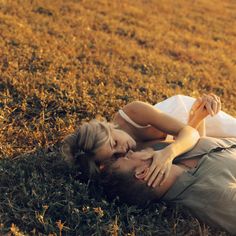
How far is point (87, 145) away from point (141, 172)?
54 centimetres

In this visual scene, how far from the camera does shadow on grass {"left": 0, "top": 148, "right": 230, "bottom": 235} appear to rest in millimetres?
3744

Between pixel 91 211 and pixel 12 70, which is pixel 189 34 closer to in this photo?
pixel 12 70

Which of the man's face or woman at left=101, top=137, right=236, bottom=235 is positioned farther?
the man's face

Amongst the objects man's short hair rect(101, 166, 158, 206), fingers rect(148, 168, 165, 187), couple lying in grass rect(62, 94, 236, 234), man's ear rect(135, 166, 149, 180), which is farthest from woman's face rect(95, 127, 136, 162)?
fingers rect(148, 168, 165, 187)

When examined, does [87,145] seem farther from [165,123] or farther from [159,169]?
[165,123]

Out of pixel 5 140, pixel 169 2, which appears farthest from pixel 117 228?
pixel 169 2

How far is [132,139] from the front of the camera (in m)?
4.38

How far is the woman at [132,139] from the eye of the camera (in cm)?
409

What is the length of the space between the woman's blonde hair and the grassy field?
6.5 inches

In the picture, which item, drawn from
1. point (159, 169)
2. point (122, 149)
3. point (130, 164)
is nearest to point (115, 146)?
point (122, 149)

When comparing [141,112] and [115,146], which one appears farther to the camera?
[141,112]

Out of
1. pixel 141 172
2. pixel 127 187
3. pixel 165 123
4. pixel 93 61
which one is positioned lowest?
pixel 93 61

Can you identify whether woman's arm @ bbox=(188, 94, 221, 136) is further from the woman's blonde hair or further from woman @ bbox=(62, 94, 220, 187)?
the woman's blonde hair

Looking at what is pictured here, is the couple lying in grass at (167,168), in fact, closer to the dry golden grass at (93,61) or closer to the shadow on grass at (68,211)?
the shadow on grass at (68,211)
